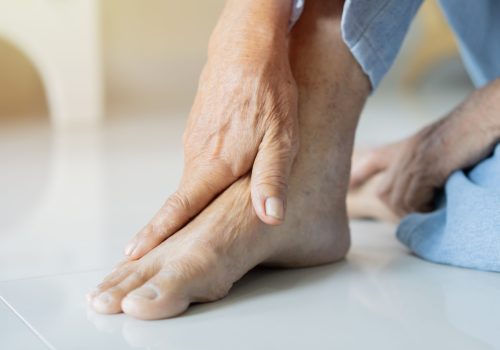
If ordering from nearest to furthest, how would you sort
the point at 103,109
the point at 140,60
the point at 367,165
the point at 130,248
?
1. the point at 130,248
2. the point at 367,165
3. the point at 103,109
4. the point at 140,60

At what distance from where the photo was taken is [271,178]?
2.76 ft

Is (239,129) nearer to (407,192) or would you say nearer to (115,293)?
(115,293)

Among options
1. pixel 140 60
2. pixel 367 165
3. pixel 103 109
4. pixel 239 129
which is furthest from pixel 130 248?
pixel 140 60

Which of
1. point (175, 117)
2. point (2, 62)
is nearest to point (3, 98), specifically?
point (2, 62)

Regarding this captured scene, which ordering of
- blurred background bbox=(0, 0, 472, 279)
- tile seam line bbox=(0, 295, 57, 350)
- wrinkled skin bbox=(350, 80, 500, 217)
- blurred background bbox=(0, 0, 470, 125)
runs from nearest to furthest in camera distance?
tile seam line bbox=(0, 295, 57, 350) < wrinkled skin bbox=(350, 80, 500, 217) < blurred background bbox=(0, 0, 472, 279) < blurred background bbox=(0, 0, 470, 125)

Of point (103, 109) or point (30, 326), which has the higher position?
point (30, 326)

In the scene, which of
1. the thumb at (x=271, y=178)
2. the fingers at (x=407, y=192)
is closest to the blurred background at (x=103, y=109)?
the thumb at (x=271, y=178)

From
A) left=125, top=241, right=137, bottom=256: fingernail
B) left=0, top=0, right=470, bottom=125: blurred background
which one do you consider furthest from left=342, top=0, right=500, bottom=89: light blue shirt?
left=0, top=0, right=470, bottom=125: blurred background

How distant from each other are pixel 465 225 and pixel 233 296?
0.29 m

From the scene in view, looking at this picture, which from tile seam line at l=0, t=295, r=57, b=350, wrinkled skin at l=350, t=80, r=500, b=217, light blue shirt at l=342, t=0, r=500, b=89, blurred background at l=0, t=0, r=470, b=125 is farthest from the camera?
blurred background at l=0, t=0, r=470, b=125

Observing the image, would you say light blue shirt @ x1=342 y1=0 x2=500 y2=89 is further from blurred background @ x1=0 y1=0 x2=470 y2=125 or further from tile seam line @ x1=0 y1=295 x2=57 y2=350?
blurred background @ x1=0 y1=0 x2=470 y2=125

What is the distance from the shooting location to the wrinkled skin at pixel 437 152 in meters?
1.04

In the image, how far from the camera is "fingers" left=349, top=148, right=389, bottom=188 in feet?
4.01

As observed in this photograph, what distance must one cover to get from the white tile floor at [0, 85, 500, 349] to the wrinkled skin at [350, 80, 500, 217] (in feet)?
0.22
